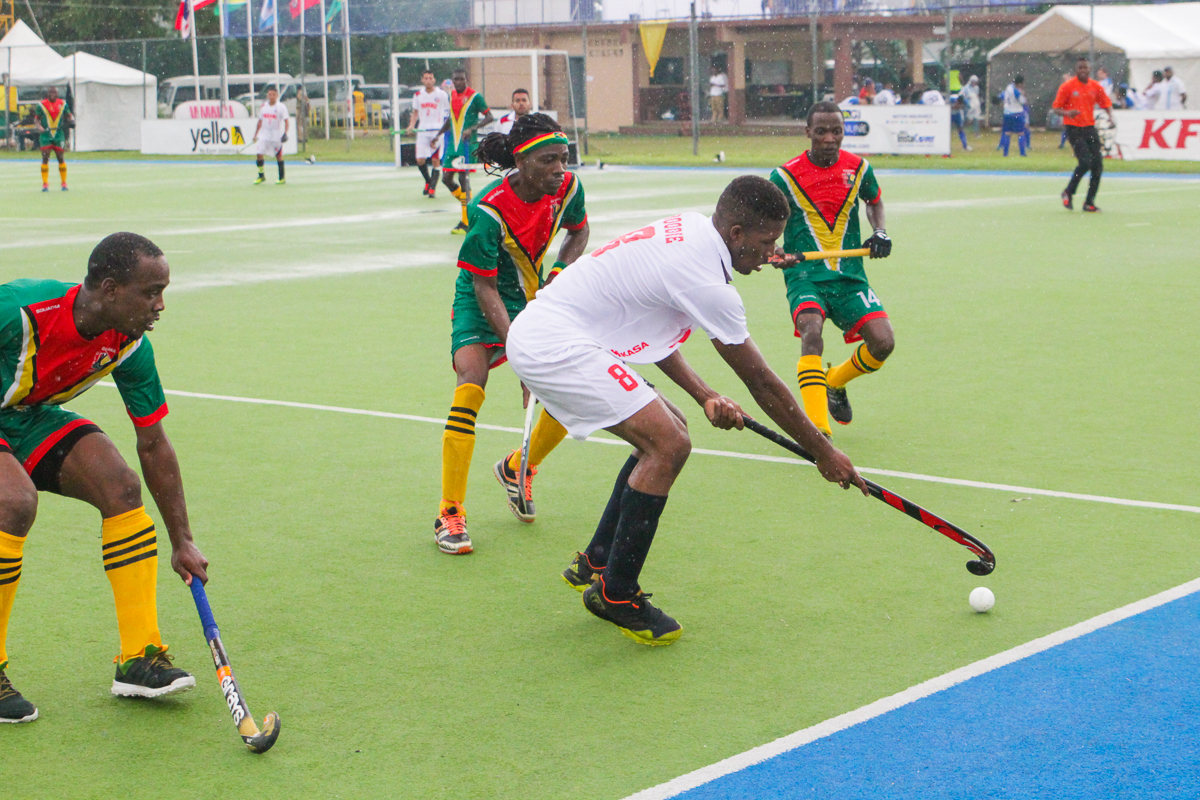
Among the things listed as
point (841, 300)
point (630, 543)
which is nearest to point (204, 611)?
point (630, 543)

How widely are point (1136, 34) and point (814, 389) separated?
2647 centimetres

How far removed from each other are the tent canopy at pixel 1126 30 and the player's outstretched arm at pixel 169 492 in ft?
89.5

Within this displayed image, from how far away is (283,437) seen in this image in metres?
7.95

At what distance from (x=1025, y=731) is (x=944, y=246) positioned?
41.4ft

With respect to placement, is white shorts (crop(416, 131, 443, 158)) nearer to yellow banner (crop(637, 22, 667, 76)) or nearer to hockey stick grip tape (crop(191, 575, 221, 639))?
yellow banner (crop(637, 22, 667, 76))

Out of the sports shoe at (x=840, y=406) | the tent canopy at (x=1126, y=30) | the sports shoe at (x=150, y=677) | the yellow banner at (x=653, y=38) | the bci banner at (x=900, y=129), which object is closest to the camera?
the sports shoe at (x=150, y=677)

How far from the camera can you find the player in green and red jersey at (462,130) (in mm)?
19203

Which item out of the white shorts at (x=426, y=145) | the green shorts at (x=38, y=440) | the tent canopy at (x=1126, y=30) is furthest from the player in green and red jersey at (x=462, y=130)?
the tent canopy at (x=1126, y=30)

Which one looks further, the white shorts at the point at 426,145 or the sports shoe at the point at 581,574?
the white shorts at the point at 426,145

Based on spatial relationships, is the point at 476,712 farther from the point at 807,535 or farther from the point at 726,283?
the point at 807,535

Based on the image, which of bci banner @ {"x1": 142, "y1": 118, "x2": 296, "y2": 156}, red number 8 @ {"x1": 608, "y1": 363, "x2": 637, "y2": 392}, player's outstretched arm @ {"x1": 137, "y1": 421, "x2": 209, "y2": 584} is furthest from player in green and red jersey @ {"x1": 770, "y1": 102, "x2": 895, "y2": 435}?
bci banner @ {"x1": 142, "y1": 118, "x2": 296, "y2": 156}

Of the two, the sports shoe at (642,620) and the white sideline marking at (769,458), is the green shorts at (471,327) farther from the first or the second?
the sports shoe at (642,620)

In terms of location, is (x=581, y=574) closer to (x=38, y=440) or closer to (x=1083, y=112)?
(x=38, y=440)

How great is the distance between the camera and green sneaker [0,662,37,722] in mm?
4227
